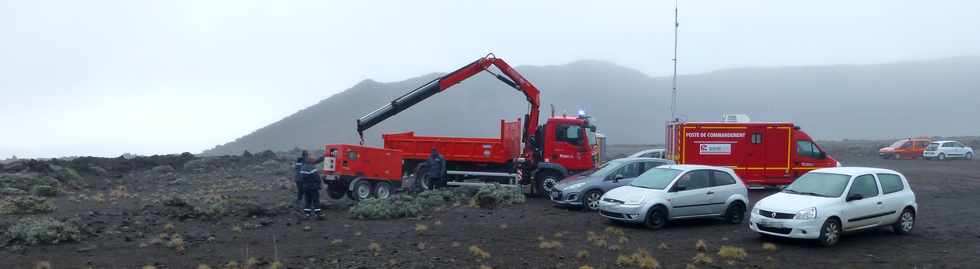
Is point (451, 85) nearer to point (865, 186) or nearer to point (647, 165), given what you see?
point (647, 165)

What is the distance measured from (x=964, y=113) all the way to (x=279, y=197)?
6030 inches

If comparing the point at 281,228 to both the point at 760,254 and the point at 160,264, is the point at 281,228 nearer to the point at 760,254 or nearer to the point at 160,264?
the point at 160,264

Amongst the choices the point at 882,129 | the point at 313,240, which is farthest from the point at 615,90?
the point at 313,240

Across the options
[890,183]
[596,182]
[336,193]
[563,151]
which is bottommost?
[336,193]

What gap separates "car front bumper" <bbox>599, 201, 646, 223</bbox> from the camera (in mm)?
15008

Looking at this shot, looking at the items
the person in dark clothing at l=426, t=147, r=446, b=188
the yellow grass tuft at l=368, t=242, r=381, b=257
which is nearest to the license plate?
the yellow grass tuft at l=368, t=242, r=381, b=257

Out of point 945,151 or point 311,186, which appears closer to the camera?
point 311,186

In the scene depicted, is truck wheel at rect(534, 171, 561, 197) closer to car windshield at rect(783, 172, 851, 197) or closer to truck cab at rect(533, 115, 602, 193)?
truck cab at rect(533, 115, 602, 193)

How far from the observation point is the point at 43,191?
2603cm

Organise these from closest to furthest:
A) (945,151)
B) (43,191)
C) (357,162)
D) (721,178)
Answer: (721,178), (357,162), (43,191), (945,151)

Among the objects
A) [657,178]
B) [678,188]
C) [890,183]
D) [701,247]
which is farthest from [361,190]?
[890,183]

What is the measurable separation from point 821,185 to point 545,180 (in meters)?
10.1

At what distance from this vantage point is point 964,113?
14312 centimetres

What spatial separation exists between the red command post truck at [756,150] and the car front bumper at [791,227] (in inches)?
399
